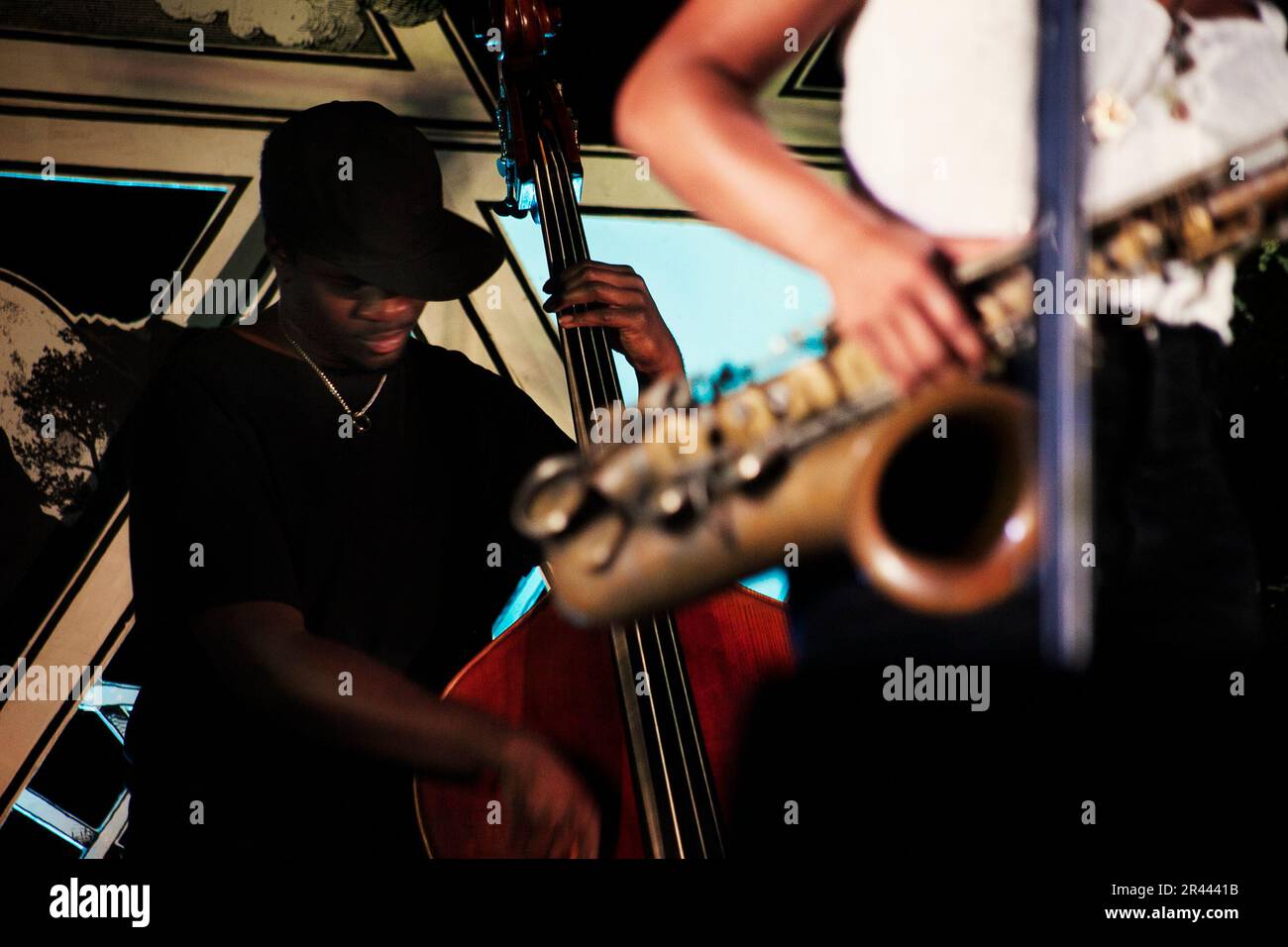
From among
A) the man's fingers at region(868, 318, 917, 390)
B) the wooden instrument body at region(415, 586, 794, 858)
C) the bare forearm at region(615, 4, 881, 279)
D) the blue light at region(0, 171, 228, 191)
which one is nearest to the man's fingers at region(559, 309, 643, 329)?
the wooden instrument body at region(415, 586, 794, 858)

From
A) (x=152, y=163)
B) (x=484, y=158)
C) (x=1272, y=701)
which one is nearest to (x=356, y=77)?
(x=484, y=158)

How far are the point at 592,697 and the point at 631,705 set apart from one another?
0.23 feet

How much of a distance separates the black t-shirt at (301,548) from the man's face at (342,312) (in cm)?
4

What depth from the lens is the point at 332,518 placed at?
78.5 inches

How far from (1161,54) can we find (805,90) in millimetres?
1352

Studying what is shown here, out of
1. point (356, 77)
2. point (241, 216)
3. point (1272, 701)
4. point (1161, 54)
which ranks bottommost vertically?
point (1272, 701)

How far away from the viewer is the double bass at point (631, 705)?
1586 mm

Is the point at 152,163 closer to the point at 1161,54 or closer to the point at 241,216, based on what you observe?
the point at 241,216

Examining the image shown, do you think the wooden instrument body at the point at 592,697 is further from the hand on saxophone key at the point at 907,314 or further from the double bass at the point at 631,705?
the hand on saxophone key at the point at 907,314

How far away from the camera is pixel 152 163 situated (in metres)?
2.27

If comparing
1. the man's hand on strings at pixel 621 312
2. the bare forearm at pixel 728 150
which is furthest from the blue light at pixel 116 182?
the bare forearm at pixel 728 150

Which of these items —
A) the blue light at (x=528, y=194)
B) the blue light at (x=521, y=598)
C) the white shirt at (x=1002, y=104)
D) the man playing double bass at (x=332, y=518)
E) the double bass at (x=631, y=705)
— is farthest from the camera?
the blue light at (x=521, y=598)

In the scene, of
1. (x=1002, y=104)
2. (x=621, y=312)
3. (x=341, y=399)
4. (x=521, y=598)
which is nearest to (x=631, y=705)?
(x=521, y=598)

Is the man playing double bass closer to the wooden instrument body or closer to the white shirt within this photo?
the wooden instrument body
